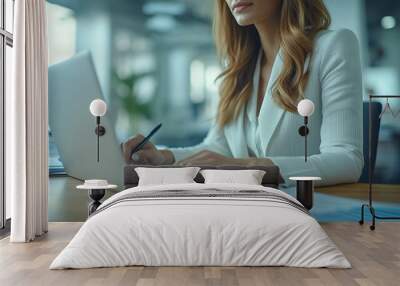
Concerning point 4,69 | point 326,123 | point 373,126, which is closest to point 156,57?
point 4,69

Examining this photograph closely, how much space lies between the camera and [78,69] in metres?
6.98

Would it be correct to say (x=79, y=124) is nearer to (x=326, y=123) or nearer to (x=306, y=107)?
(x=306, y=107)

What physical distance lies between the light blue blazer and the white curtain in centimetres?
228

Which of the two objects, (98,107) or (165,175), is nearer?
(165,175)

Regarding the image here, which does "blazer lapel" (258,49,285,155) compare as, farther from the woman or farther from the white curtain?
the white curtain

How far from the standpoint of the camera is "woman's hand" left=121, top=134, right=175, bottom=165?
6875 millimetres

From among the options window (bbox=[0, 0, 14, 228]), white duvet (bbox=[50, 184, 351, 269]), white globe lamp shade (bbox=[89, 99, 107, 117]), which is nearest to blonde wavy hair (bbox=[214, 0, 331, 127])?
white globe lamp shade (bbox=[89, 99, 107, 117])

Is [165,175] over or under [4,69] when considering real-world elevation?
under

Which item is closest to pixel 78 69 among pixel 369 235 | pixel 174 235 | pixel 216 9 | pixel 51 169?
pixel 51 169

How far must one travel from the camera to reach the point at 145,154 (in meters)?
6.92

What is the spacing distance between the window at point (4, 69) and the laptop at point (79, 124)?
26.6 inches

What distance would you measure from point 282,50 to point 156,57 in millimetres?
1511

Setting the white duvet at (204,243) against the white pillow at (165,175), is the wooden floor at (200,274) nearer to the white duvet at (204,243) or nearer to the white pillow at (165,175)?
the white duvet at (204,243)

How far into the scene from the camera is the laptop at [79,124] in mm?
6879
